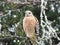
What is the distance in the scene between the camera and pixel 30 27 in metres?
5.06

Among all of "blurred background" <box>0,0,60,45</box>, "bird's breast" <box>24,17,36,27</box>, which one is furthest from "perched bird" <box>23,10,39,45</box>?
"blurred background" <box>0,0,60,45</box>

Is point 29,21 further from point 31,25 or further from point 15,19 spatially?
point 15,19

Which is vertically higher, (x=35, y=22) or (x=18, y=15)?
(x=35, y=22)

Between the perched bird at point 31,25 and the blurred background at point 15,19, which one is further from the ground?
the perched bird at point 31,25

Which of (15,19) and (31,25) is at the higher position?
(31,25)

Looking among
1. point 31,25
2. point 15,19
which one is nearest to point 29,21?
point 31,25

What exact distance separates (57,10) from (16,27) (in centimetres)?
141

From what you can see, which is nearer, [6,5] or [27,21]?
[27,21]

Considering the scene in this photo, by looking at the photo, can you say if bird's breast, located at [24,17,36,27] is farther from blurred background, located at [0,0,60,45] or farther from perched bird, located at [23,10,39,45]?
blurred background, located at [0,0,60,45]

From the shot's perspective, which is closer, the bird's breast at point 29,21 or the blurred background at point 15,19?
the bird's breast at point 29,21

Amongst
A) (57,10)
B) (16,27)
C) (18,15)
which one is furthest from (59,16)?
(16,27)

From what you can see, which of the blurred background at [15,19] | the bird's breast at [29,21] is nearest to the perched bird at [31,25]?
the bird's breast at [29,21]

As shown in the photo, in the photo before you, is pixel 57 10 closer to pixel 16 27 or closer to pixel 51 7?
pixel 51 7

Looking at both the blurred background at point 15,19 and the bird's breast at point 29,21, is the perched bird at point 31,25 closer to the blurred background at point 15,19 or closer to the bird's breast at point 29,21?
the bird's breast at point 29,21
